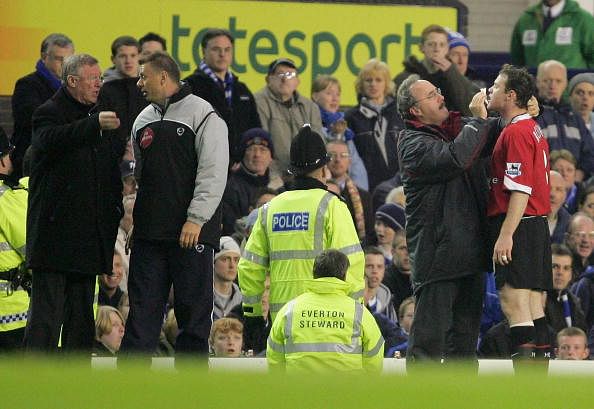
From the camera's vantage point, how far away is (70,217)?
7688 millimetres

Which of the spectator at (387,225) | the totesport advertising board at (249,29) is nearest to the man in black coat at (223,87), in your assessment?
the totesport advertising board at (249,29)

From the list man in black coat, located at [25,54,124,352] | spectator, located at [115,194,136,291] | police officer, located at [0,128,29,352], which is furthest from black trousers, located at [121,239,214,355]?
spectator, located at [115,194,136,291]

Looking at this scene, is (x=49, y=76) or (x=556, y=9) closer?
(x=49, y=76)

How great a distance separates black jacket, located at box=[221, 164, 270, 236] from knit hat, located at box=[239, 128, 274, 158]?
191 millimetres

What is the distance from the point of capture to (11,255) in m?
8.42

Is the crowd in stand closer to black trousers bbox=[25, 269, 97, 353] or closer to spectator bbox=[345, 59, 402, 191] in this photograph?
spectator bbox=[345, 59, 402, 191]

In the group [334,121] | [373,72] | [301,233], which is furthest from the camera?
[373,72]

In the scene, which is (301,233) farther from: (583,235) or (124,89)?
(583,235)

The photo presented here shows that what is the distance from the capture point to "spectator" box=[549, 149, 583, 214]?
39.2ft

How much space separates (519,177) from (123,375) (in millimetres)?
5128

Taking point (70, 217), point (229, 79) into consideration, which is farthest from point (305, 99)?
point (70, 217)

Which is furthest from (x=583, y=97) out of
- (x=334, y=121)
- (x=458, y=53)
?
(x=334, y=121)

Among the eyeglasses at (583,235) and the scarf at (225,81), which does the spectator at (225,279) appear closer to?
the scarf at (225,81)

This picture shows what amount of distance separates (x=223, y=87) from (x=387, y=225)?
6.18 ft
